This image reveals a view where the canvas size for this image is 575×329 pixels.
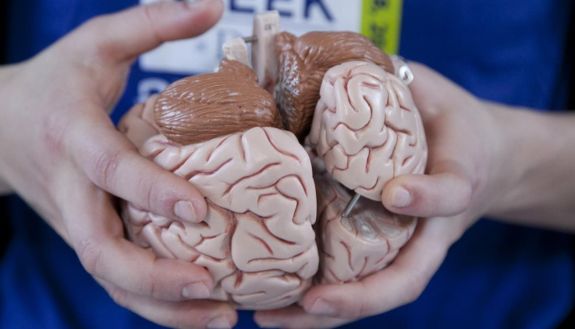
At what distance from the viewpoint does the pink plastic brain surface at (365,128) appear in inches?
31.9

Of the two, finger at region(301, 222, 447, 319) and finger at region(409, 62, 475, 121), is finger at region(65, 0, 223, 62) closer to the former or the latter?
finger at region(409, 62, 475, 121)

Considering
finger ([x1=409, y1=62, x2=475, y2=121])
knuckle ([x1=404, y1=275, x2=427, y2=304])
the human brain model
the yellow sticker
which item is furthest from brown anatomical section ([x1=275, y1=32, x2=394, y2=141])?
the yellow sticker

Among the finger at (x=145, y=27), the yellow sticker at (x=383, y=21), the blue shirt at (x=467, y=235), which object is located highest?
the finger at (x=145, y=27)

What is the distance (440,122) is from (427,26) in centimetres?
38

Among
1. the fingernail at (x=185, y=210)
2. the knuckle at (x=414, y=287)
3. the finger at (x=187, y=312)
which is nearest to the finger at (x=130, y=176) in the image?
the fingernail at (x=185, y=210)

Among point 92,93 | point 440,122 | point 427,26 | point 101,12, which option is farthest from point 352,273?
point 101,12

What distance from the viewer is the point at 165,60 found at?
1318mm

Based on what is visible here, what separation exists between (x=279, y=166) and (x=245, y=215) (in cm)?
8

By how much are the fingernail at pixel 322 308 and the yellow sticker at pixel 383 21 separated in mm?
640

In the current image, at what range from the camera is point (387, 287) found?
89 centimetres

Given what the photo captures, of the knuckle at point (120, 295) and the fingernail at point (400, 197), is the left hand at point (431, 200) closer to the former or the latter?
the fingernail at point (400, 197)

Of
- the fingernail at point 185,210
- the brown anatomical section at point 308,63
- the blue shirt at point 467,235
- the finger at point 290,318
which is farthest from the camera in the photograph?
the blue shirt at point 467,235

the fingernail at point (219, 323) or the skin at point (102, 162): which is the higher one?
the skin at point (102, 162)

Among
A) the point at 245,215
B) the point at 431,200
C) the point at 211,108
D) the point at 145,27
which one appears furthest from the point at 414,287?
the point at 145,27
